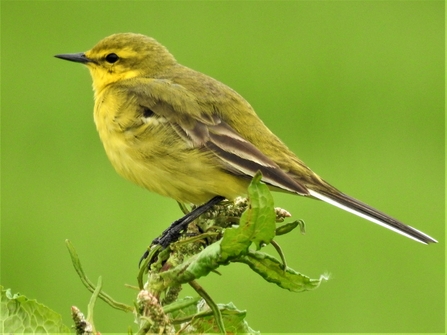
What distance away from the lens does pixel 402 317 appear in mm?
8539

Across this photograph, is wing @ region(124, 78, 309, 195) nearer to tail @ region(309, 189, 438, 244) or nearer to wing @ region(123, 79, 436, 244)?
wing @ region(123, 79, 436, 244)

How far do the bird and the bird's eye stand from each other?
24.9 inches

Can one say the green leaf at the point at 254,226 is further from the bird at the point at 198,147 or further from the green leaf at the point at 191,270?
the bird at the point at 198,147

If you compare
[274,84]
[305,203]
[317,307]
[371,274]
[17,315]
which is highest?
[274,84]

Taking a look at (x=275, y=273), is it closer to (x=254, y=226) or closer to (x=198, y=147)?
(x=254, y=226)

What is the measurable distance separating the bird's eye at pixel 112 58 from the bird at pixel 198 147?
0.63 metres

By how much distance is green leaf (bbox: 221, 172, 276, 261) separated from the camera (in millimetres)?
2746

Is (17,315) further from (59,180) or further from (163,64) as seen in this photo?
(59,180)

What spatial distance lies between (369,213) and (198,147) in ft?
3.54

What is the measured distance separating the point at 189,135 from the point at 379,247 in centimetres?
468

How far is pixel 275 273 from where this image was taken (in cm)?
300

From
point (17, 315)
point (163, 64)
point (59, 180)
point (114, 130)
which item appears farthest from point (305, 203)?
point (17, 315)

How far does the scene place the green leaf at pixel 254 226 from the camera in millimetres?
2746

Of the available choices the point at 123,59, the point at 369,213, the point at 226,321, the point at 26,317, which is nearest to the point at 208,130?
the point at 369,213
